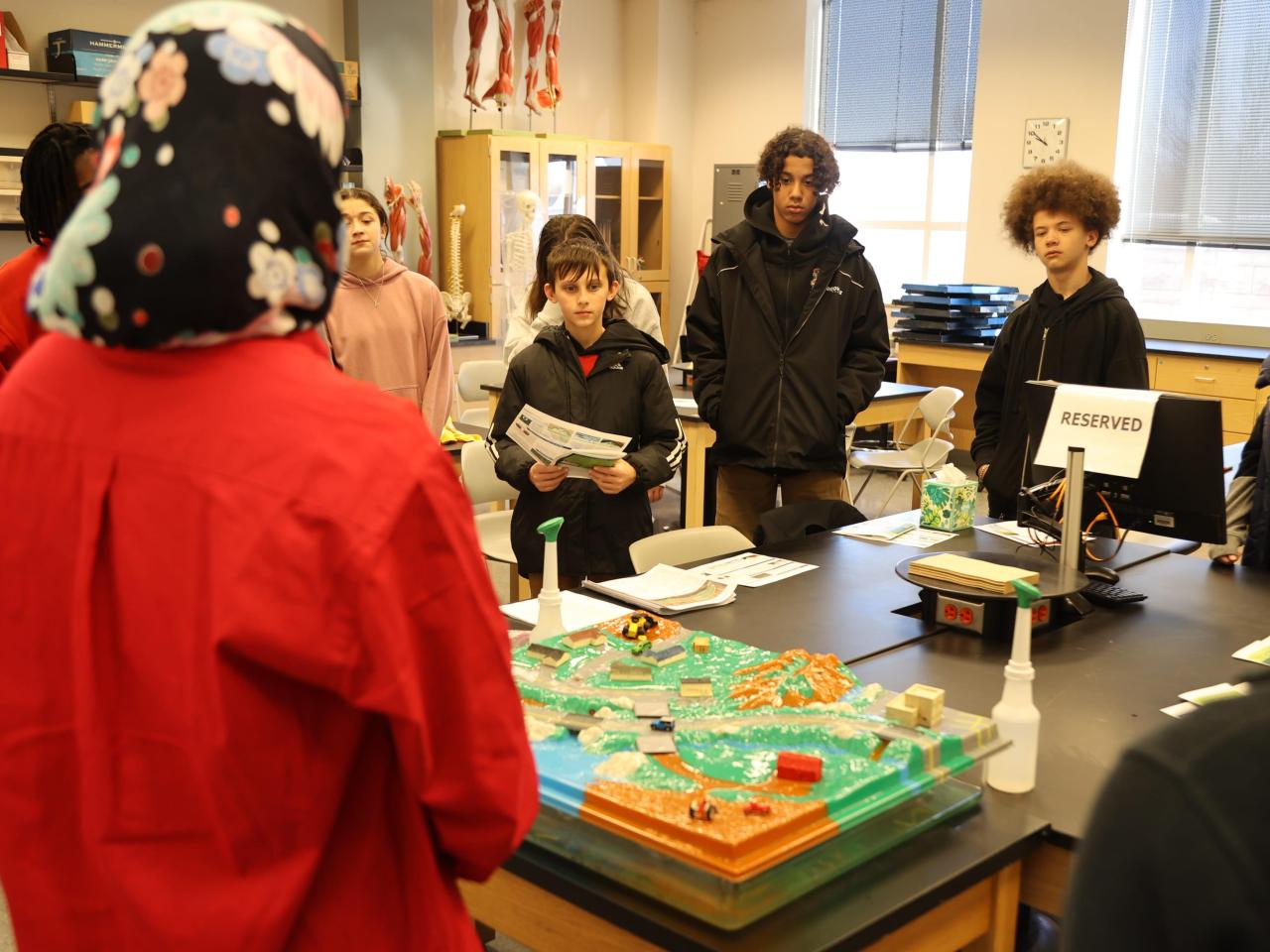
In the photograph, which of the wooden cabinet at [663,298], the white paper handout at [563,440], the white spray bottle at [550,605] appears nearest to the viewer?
the white spray bottle at [550,605]

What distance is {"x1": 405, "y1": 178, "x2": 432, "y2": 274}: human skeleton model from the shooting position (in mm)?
6801

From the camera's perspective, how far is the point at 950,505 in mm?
2879

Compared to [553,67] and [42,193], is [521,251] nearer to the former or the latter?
[553,67]

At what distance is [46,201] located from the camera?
2.36 m

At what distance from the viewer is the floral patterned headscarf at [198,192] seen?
32.0 inches

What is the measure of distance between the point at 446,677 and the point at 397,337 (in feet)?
9.12

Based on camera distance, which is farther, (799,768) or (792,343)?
(792,343)

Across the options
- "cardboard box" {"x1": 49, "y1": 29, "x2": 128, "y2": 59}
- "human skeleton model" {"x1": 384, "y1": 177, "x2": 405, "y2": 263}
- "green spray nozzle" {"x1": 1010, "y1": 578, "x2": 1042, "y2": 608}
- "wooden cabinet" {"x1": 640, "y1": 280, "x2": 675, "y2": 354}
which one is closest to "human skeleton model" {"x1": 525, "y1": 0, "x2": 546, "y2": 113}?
"human skeleton model" {"x1": 384, "y1": 177, "x2": 405, "y2": 263}

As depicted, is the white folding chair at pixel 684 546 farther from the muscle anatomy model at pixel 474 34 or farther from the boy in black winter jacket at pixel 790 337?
the muscle anatomy model at pixel 474 34

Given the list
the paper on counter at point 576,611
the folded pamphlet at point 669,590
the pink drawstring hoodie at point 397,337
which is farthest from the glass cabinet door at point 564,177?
the paper on counter at point 576,611

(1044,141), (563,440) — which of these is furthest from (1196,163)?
(563,440)

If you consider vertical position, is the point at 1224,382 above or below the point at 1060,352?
below

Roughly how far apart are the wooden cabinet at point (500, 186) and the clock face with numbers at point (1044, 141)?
2538 mm

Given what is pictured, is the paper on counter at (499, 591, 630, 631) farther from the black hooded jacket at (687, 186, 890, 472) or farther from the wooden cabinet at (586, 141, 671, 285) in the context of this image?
the wooden cabinet at (586, 141, 671, 285)
